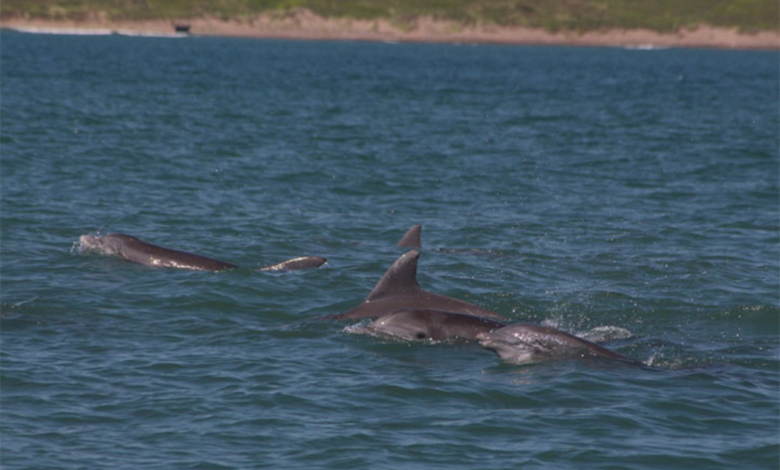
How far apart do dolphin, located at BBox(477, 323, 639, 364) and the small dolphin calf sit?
6562mm

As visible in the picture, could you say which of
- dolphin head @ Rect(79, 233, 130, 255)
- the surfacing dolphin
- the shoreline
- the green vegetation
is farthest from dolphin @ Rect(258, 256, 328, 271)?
the shoreline

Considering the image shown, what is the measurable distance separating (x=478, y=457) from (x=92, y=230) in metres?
13.6

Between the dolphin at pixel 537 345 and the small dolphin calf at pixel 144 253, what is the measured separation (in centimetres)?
656

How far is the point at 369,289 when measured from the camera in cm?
1875

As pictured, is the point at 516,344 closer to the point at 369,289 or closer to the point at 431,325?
the point at 431,325

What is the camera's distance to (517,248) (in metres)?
22.3

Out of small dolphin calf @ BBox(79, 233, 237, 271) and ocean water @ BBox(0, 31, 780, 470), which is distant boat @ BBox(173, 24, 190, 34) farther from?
small dolphin calf @ BBox(79, 233, 237, 271)

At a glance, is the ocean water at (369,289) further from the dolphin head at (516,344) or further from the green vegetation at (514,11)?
the green vegetation at (514,11)

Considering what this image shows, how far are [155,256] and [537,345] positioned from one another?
8.17 meters

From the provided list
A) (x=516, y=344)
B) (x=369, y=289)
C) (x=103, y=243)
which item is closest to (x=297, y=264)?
(x=369, y=289)

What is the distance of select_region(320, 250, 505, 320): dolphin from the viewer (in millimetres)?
16328

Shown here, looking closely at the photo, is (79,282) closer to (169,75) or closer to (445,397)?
(445,397)

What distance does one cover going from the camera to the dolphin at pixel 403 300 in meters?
16.3

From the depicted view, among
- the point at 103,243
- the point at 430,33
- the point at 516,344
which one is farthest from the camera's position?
the point at 430,33
